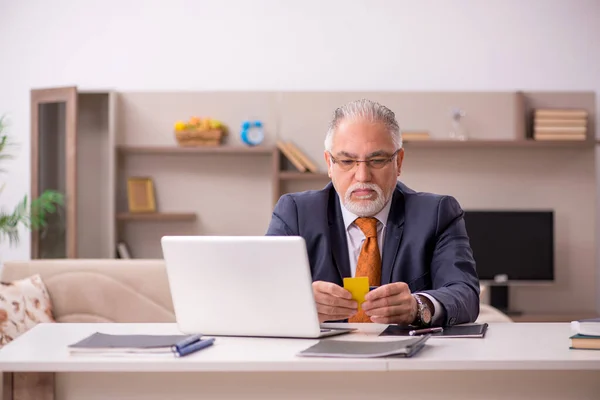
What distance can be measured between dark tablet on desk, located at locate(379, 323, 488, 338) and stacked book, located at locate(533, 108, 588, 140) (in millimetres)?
4396

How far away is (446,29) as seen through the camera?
6570 millimetres

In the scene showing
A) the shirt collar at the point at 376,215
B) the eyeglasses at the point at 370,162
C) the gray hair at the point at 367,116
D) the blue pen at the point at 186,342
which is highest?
the gray hair at the point at 367,116

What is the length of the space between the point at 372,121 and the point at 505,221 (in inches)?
161

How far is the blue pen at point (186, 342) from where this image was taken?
1736mm

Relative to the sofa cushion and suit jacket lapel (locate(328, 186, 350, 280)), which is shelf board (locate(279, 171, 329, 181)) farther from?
suit jacket lapel (locate(328, 186, 350, 280))

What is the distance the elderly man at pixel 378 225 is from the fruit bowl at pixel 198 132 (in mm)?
3794

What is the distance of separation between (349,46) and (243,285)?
489 cm

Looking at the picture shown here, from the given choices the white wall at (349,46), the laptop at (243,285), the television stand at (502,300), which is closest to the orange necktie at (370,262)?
the laptop at (243,285)

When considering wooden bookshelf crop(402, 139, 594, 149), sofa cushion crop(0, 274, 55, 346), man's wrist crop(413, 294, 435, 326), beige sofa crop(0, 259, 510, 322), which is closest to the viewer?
man's wrist crop(413, 294, 435, 326)

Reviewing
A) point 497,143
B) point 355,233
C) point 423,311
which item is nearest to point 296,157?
point 497,143

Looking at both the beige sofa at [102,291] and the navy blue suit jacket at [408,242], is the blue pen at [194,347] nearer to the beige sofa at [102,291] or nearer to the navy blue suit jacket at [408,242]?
the navy blue suit jacket at [408,242]

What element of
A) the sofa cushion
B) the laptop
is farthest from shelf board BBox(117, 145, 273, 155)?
the laptop

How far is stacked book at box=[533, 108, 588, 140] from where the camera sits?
20.6 feet

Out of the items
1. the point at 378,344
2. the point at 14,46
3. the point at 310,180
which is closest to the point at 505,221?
the point at 310,180
